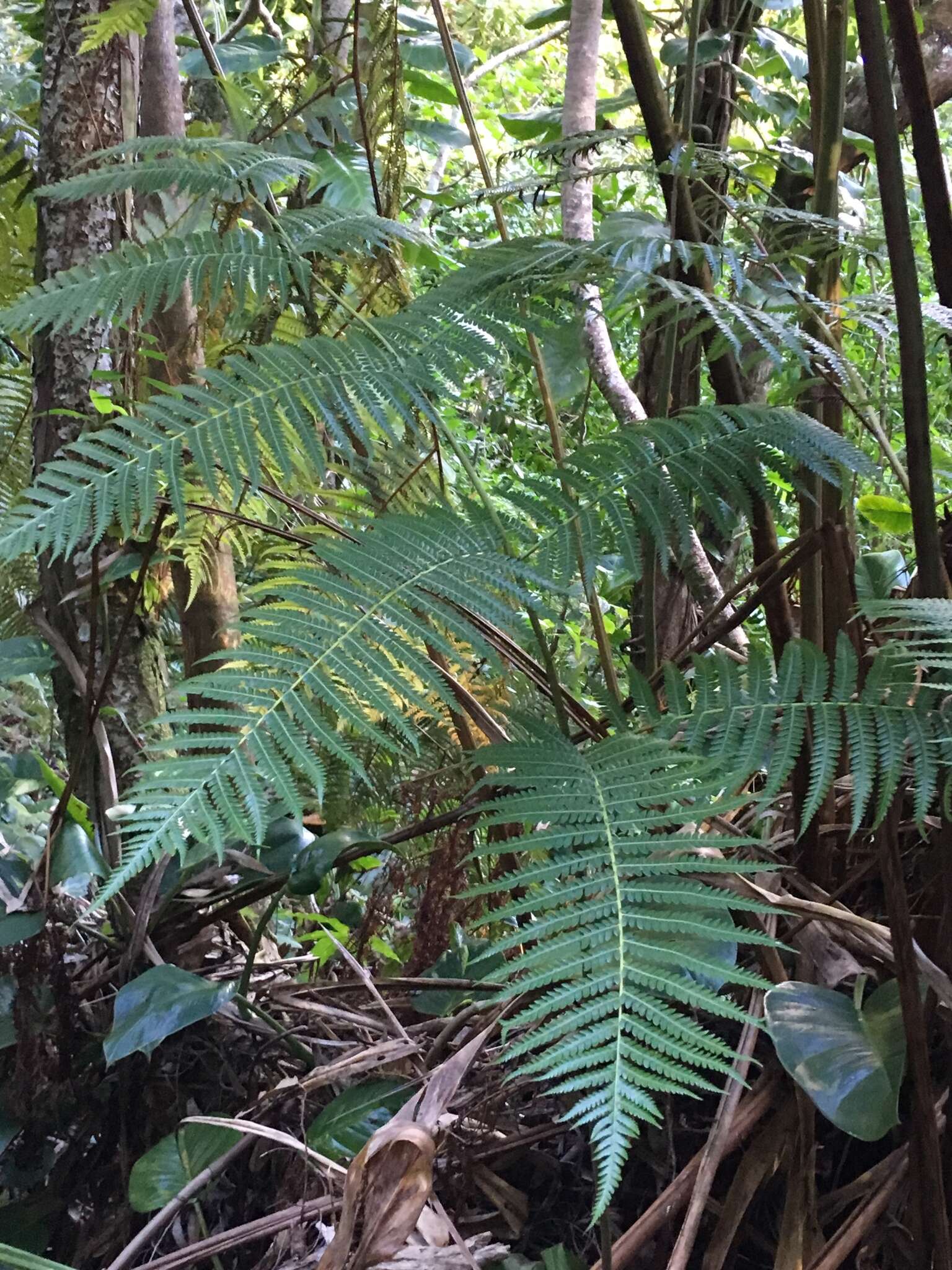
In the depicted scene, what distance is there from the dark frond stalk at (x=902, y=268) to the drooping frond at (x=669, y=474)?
0.10m

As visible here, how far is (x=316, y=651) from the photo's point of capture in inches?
22.8

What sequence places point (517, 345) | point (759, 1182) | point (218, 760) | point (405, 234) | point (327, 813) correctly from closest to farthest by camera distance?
point (218, 760), point (759, 1182), point (517, 345), point (405, 234), point (327, 813)

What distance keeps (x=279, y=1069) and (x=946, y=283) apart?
0.99 metres

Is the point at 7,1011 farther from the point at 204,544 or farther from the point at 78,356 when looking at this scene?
the point at 78,356

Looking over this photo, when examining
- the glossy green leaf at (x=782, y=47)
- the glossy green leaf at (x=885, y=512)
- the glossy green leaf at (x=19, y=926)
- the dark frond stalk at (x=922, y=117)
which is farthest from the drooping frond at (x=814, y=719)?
the glossy green leaf at (x=782, y=47)

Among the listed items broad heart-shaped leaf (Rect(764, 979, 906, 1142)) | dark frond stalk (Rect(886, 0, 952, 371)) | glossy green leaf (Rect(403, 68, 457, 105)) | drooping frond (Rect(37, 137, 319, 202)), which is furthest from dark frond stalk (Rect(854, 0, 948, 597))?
glossy green leaf (Rect(403, 68, 457, 105))

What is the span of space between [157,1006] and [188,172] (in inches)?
33.2

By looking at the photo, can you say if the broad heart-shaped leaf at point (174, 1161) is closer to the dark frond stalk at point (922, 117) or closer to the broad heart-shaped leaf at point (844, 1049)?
the broad heart-shaped leaf at point (844, 1049)

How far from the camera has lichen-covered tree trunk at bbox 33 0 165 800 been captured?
1203 millimetres

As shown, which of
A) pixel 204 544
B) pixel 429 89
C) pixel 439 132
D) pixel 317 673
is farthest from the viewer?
pixel 439 132

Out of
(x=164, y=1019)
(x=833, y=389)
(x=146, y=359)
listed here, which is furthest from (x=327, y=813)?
(x=833, y=389)

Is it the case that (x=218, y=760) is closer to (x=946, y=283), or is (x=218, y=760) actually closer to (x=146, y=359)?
(x=946, y=283)

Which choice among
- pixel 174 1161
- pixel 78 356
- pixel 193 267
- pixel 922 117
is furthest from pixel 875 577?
pixel 78 356

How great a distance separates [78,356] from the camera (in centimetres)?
124
